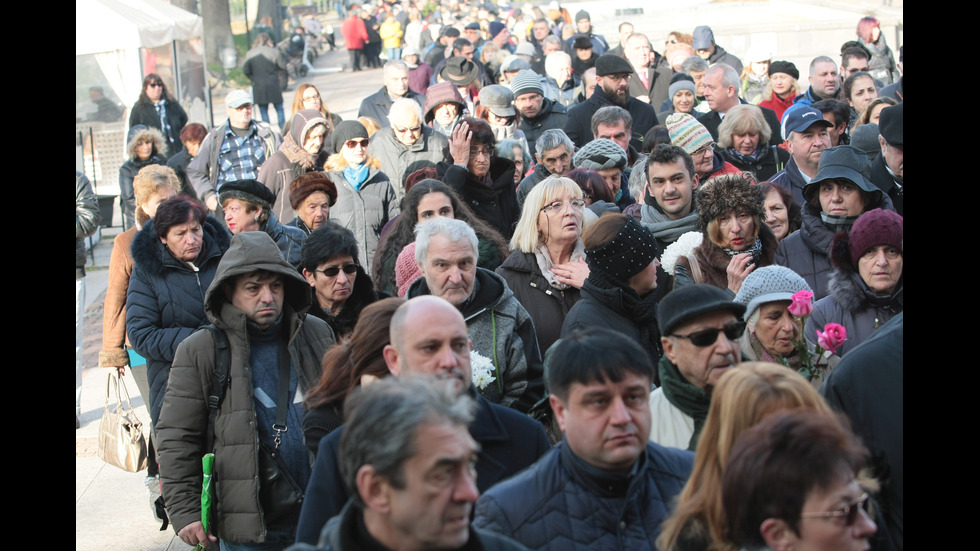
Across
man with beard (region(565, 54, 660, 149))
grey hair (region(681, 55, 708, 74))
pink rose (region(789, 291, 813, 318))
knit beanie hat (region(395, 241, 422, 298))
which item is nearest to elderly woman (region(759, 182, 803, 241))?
knit beanie hat (region(395, 241, 422, 298))

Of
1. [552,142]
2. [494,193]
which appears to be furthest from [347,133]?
[552,142]

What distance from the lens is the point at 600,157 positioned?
7.82 meters

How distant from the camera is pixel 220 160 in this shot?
35.7ft

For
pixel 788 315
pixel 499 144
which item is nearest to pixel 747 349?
pixel 788 315

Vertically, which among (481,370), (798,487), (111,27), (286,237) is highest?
(111,27)

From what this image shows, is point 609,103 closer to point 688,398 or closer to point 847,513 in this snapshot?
point 688,398

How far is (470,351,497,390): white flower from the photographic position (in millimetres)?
4602

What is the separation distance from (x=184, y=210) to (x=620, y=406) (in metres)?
3.58

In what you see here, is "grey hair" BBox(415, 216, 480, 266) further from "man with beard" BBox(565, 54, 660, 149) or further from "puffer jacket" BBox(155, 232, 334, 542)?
"man with beard" BBox(565, 54, 660, 149)

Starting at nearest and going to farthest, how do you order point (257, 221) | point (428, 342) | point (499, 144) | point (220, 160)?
point (428, 342)
point (257, 221)
point (499, 144)
point (220, 160)

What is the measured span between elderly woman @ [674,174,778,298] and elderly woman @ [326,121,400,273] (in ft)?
11.2

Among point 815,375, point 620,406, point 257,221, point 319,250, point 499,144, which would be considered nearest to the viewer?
point 620,406

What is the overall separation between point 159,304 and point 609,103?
6098mm
